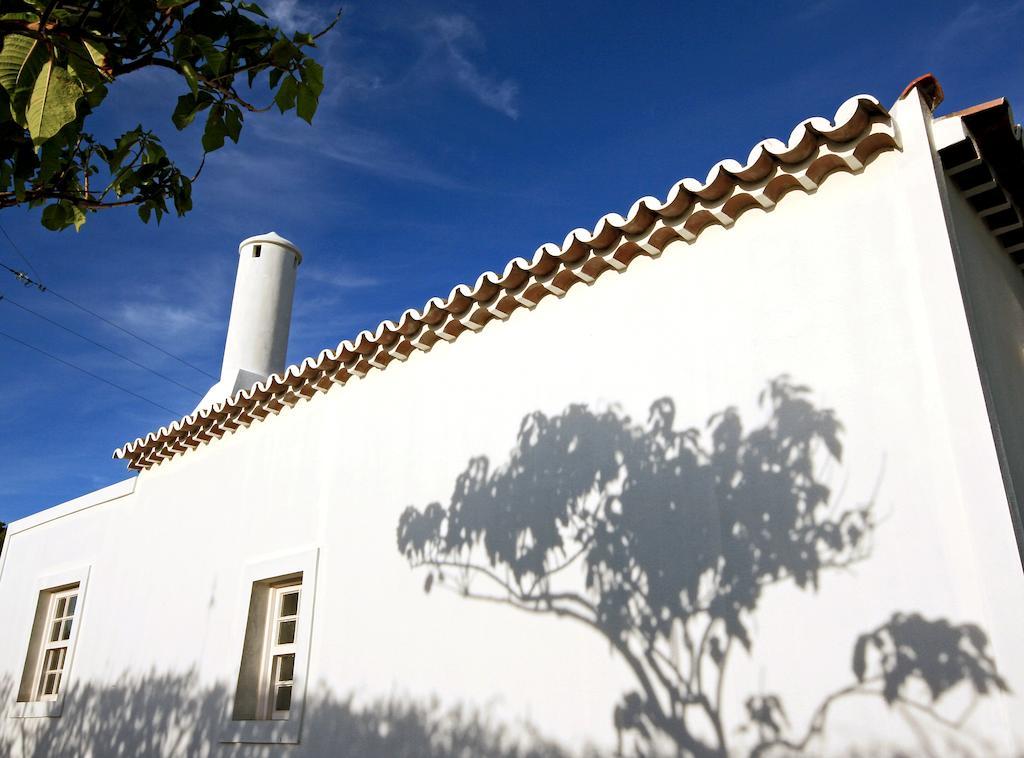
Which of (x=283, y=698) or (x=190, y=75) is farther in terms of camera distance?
(x=283, y=698)

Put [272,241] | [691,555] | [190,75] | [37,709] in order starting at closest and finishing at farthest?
[190,75]
[691,555]
[37,709]
[272,241]

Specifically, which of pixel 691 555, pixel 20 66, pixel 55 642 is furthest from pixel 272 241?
pixel 20 66

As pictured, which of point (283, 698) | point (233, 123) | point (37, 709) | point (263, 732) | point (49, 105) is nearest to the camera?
point (49, 105)

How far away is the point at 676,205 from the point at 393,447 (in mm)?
2881

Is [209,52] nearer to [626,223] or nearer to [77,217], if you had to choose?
[77,217]

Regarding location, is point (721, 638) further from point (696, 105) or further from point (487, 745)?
point (696, 105)

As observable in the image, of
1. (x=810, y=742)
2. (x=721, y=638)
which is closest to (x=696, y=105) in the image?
(x=721, y=638)

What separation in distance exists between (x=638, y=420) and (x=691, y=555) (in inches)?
34.4

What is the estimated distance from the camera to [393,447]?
6250 mm

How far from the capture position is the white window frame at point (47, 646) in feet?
28.0

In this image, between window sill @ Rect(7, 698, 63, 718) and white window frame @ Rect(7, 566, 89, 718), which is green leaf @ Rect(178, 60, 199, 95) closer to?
white window frame @ Rect(7, 566, 89, 718)

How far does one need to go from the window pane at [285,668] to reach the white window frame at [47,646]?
10.2ft

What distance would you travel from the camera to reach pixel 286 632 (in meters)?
6.91

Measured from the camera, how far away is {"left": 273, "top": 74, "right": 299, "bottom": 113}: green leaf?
2.75 metres
